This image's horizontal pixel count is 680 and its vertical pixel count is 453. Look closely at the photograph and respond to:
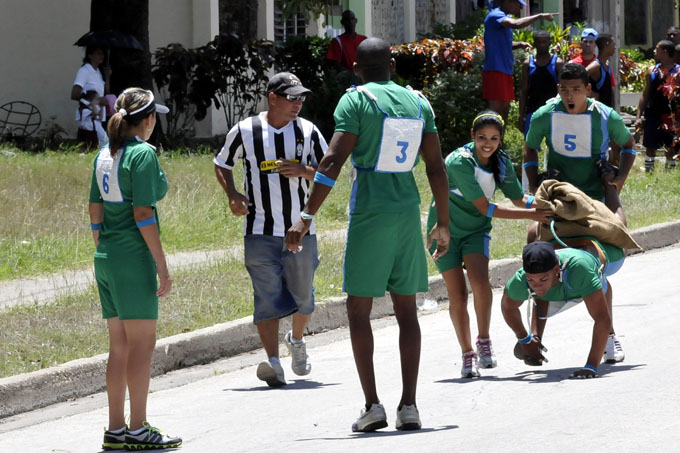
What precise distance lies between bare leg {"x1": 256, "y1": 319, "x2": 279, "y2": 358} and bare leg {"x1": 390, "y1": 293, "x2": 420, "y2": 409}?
153 centimetres

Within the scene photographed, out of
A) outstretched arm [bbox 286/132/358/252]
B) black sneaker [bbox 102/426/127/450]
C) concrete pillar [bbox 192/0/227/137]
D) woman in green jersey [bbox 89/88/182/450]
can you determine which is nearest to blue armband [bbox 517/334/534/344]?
outstretched arm [bbox 286/132/358/252]

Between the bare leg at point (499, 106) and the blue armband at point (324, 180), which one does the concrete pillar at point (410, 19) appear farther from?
the blue armband at point (324, 180)

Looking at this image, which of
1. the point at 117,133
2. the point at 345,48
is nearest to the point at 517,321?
the point at 117,133

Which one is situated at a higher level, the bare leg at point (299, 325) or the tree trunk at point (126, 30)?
the tree trunk at point (126, 30)

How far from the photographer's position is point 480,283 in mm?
7391

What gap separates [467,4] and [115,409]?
80.3 feet

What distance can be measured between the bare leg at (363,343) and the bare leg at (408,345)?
0.48 ft

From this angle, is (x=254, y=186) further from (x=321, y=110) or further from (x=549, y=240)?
(x=321, y=110)

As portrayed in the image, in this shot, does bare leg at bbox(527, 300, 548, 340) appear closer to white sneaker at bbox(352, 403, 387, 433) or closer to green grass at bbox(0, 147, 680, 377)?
white sneaker at bbox(352, 403, 387, 433)

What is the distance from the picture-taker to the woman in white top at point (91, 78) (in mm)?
16734

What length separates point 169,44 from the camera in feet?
66.5

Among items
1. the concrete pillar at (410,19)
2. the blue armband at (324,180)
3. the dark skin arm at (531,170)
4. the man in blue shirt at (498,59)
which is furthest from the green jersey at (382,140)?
the concrete pillar at (410,19)

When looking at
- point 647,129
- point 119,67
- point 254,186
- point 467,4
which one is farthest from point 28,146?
point 467,4

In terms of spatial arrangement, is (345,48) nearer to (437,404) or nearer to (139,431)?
(437,404)
